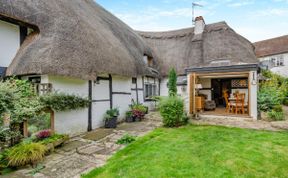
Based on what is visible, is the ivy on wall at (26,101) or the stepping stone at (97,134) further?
the stepping stone at (97,134)

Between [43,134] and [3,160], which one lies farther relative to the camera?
[43,134]

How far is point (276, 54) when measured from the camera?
69.8 feet

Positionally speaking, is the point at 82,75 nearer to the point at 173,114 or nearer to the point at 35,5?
the point at 35,5

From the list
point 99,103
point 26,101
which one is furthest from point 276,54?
point 26,101

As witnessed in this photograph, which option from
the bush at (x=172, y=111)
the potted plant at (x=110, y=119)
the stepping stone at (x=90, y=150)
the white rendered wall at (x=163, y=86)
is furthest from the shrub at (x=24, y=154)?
the white rendered wall at (x=163, y=86)

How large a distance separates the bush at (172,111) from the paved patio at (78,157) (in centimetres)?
163

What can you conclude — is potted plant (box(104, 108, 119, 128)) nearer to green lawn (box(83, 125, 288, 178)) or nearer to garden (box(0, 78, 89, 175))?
garden (box(0, 78, 89, 175))

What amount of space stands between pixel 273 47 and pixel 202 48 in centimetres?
1384

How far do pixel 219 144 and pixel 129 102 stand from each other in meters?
6.07

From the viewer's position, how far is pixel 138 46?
493 inches

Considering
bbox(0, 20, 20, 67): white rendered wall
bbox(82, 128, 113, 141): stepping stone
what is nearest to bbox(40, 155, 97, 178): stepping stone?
bbox(82, 128, 113, 141): stepping stone

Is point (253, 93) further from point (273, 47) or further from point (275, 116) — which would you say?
point (273, 47)

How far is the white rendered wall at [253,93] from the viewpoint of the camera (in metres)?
7.93

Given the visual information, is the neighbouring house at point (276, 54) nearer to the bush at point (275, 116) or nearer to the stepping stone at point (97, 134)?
the bush at point (275, 116)
